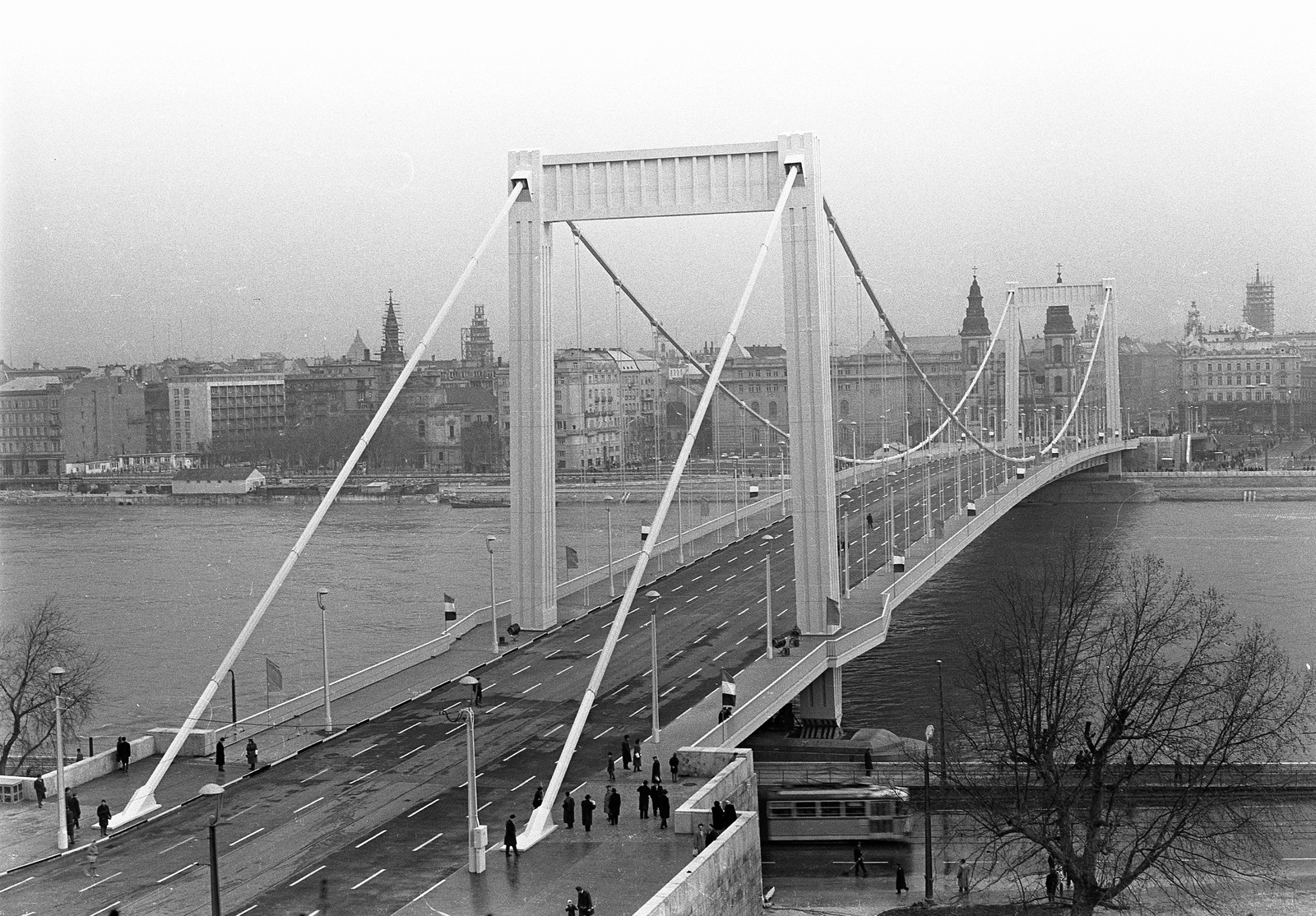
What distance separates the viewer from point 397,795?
14727 millimetres

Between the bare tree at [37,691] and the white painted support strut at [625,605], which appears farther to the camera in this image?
the bare tree at [37,691]

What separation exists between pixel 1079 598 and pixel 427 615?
12719 millimetres

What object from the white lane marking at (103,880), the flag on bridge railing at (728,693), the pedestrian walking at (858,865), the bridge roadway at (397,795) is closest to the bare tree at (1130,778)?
the pedestrian walking at (858,865)

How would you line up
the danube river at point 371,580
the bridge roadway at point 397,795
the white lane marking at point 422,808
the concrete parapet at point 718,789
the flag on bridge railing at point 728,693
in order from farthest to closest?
the danube river at point 371,580, the flag on bridge railing at point 728,693, the white lane marking at point 422,808, the concrete parapet at point 718,789, the bridge roadway at point 397,795

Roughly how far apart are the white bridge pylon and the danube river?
11.4 feet

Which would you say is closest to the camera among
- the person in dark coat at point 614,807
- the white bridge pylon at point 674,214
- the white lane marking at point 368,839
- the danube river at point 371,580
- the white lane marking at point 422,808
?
the white lane marking at point 368,839

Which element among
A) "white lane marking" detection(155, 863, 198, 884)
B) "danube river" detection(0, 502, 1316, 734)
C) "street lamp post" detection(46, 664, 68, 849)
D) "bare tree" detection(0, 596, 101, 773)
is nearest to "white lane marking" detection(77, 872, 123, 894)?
"white lane marking" detection(155, 863, 198, 884)

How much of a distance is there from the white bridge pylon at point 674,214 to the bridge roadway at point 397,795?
4.32 feet

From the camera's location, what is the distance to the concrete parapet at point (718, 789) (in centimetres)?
1374

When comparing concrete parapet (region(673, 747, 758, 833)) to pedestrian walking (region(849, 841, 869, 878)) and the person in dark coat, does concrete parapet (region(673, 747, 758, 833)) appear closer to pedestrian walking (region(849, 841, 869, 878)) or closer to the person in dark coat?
the person in dark coat

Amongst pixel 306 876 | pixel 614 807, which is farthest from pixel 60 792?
pixel 614 807

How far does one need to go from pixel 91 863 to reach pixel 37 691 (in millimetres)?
10338

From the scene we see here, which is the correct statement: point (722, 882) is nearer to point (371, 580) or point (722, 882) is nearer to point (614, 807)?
point (614, 807)

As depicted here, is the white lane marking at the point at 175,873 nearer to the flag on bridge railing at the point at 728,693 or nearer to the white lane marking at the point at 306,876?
the white lane marking at the point at 306,876
